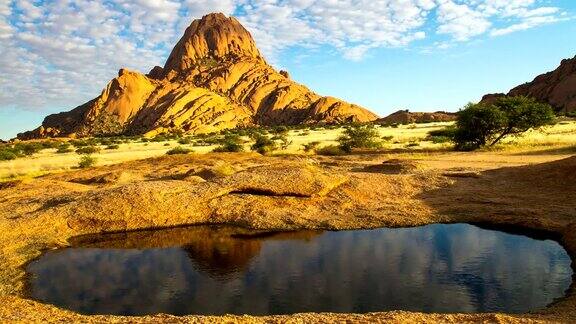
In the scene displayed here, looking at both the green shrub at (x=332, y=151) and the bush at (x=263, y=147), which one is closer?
the green shrub at (x=332, y=151)

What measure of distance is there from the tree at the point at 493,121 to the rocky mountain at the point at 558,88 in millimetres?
73349

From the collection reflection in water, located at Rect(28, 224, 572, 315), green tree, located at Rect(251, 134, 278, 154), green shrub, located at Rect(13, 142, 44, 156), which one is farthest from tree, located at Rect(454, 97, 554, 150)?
green shrub, located at Rect(13, 142, 44, 156)

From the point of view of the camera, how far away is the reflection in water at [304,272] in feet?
37.2

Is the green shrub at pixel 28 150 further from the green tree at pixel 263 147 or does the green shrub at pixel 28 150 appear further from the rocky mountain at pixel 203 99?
the rocky mountain at pixel 203 99

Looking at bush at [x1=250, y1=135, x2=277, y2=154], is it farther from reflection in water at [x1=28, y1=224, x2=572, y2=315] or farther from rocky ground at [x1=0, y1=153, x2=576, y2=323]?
reflection in water at [x1=28, y1=224, x2=572, y2=315]

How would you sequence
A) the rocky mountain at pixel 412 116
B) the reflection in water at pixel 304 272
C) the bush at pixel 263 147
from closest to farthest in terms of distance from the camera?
the reflection in water at pixel 304 272, the bush at pixel 263 147, the rocky mountain at pixel 412 116

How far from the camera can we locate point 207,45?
192 metres

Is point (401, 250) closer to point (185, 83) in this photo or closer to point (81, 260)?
point (81, 260)

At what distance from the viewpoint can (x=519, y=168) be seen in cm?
2422

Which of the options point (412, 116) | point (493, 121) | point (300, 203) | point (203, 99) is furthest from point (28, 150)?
point (412, 116)

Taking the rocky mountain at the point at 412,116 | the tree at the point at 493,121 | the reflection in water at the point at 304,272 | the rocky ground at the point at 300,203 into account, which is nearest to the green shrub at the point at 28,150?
the rocky ground at the point at 300,203

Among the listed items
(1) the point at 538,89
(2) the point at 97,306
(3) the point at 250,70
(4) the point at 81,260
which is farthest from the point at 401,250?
(3) the point at 250,70

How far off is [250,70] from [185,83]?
2882 cm

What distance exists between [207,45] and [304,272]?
189 meters
